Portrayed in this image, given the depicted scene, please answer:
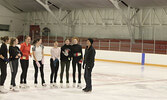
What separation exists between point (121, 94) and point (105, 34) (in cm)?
2047

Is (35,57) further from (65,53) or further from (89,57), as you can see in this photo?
(89,57)

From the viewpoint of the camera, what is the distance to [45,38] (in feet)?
107

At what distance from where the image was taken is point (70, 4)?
28.3m

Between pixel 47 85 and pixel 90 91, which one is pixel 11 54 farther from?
pixel 90 91

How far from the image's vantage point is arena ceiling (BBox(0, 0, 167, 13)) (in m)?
23.7

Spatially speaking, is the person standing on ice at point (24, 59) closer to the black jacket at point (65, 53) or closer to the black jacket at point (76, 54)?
the black jacket at point (65, 53)

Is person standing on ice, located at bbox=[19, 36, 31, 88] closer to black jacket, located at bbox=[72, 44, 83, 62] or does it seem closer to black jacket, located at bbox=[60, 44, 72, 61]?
black jacket, located at bbox=[60, 44, 72, 61]

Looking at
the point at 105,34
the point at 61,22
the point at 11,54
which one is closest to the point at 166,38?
the point at 105,34

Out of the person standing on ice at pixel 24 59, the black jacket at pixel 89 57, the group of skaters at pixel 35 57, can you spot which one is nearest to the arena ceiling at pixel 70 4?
the group of skaters at pixel 35 57

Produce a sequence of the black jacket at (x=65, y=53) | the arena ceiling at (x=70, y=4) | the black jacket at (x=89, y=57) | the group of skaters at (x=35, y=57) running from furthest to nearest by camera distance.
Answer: the arena ceiling at (x=70, y=4) → the black jacket at (x=65, y=53) → the black jacket at (x=89, y=57) → the group of skaters at (x=35, y=57)

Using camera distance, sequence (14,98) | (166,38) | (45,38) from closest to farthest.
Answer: (14,98), (166,38), (45,38)

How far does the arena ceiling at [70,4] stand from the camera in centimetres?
2370

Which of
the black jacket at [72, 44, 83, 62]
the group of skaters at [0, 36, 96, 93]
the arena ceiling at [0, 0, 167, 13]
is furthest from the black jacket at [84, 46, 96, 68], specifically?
the arena ceiling at [0, 0, 167, 13]

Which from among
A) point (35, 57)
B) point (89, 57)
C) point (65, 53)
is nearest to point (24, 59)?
point (35, 57)
